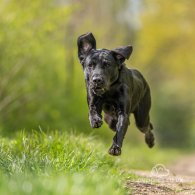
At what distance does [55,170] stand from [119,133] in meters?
1.71

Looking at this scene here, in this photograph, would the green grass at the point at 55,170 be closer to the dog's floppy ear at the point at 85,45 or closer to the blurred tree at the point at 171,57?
the dog's floppy ear at the point at 85,45

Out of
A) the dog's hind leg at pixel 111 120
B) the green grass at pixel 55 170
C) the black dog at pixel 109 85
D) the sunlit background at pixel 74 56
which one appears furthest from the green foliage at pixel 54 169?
the sunlit background at pixel 74 56

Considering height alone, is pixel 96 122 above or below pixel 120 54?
below

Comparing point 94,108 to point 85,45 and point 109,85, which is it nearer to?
point 109,85

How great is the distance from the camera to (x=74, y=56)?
23000 millimetres

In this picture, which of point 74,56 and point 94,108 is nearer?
point 94,108

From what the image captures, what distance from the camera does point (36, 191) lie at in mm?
5445

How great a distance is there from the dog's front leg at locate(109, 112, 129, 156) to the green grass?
0.74 feet

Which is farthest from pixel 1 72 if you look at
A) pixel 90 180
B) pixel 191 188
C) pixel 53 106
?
pixel 90 180

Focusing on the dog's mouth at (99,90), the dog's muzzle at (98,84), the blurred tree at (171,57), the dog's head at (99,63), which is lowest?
the blurred tree at (171,57)

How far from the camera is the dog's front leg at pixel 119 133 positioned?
325 inches

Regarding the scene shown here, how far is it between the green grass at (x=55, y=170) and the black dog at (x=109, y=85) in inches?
21.3

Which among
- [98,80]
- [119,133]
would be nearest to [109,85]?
[98,80]

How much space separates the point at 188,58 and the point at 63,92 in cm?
1282
